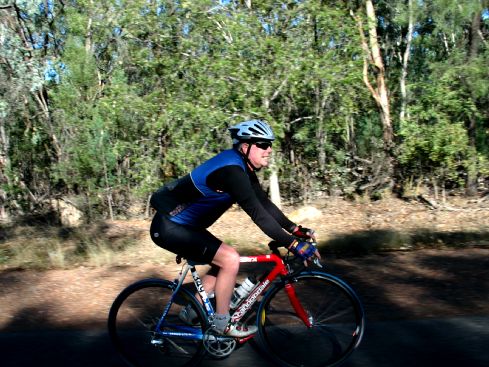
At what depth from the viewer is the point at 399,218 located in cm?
1290

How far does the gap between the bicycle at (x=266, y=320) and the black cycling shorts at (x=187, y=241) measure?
142 millimetres

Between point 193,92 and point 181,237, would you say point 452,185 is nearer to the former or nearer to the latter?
point 193,92

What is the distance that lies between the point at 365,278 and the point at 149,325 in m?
3.34

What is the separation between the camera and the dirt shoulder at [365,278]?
5.66 m

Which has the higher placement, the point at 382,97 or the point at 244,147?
the point at 382,97

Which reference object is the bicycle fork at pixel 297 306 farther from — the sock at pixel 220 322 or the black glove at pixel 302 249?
the sock at pixel 220 322

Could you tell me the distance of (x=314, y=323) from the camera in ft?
14.1

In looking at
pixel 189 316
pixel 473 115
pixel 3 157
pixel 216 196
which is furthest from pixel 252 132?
pixel 3 157

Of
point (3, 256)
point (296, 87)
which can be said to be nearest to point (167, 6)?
point (296, 87)

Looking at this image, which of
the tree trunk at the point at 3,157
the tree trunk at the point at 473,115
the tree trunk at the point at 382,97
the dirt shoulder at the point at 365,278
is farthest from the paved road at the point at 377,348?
the tree trunk at the point at 3,157

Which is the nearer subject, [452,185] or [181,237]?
[181,237]

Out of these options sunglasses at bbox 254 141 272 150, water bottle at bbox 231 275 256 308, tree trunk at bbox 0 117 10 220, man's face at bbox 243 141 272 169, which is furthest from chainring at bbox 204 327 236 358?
tree trunk at bbox 0 117 10 220

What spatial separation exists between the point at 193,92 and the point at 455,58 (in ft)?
22.7

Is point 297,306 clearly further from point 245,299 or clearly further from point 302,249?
point 302,249
